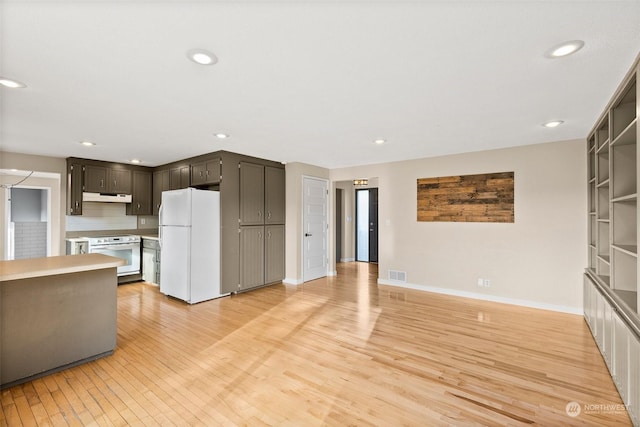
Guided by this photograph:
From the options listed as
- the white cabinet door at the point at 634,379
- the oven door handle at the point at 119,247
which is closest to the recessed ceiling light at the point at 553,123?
the white cabinet door at the point at 634,379

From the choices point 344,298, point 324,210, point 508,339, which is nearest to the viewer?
point 508,339

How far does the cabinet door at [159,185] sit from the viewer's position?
5.89 metres

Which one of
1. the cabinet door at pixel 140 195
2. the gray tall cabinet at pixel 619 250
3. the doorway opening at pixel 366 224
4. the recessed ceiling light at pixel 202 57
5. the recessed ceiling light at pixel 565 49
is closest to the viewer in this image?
A: the recessed ceiling light at pixel 565 49

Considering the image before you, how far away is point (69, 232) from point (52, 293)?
3.83 m

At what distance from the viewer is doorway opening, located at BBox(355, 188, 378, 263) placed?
8570 millimetres

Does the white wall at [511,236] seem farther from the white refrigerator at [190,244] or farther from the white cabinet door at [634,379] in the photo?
the white refrigerator at [190,244]

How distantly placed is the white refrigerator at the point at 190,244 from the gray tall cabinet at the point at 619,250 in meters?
4.73

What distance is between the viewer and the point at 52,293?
2537mm

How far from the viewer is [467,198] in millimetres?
4809

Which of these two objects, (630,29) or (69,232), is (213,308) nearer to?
(69,232)

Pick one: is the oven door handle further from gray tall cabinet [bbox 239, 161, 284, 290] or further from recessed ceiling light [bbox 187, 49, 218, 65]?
recessed ceiling light [bbox 187, 49, 218, 65]

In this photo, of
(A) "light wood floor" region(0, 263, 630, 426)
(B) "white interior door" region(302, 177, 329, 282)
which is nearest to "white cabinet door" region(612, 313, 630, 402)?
(A) "light wood floor" region(0, 263, 630, 426)

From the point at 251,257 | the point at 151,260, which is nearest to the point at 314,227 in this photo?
the point at 251,257

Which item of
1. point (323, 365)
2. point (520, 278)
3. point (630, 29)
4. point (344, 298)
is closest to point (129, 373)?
point (323, 365)
